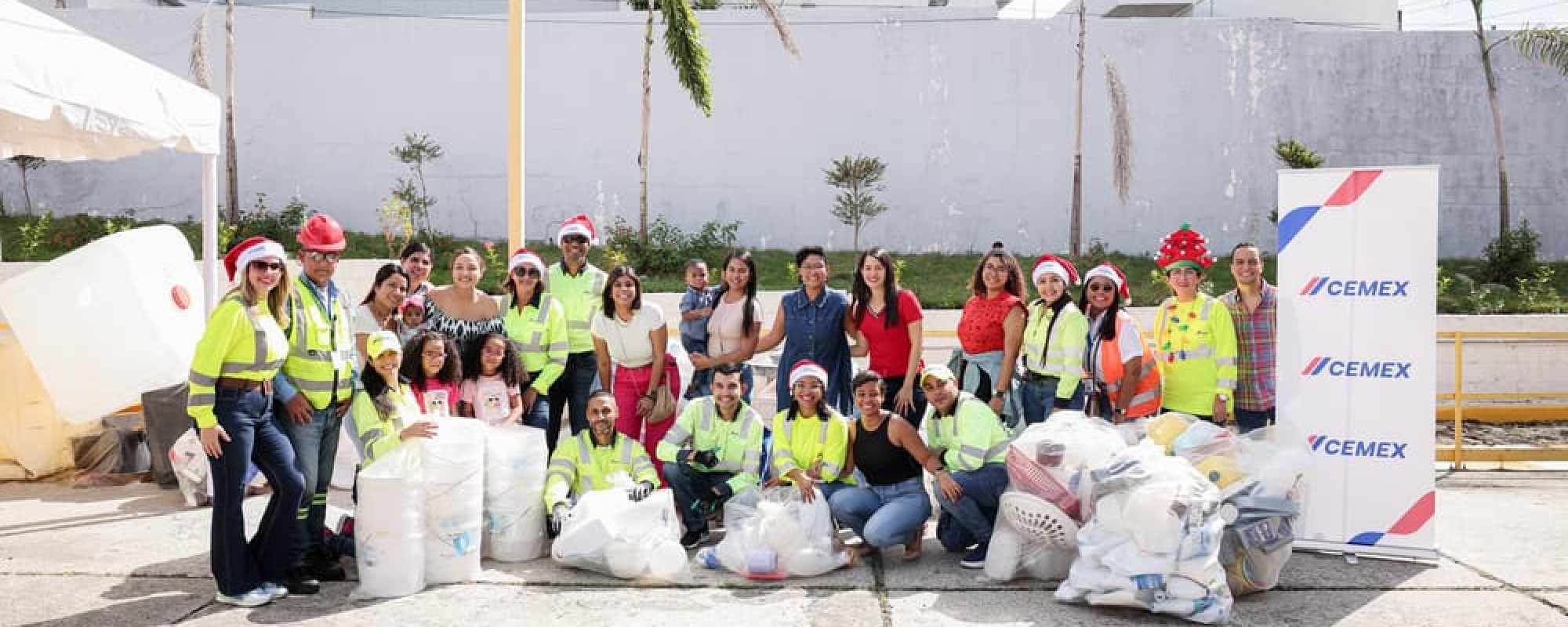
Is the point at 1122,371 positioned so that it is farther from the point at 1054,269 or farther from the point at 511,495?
the point at 511,495

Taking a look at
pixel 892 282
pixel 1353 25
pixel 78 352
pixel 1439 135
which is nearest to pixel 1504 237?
pixel 1439 135

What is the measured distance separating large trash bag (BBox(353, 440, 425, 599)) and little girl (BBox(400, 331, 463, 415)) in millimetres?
644

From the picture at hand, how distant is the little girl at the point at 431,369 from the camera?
5605mm

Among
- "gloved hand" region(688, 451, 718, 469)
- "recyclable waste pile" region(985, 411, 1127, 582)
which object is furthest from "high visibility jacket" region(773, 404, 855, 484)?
"recyclable waste pile" region(985, 411, 1127, 582)

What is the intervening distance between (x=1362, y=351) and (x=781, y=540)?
3165 mm

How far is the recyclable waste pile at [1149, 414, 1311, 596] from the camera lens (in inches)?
197

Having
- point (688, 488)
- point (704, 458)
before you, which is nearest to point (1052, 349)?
point (704, 458)

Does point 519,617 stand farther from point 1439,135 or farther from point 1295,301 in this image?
point 1439,135

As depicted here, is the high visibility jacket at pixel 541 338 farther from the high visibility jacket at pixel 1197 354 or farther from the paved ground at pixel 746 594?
the high visibility jacket at pixel 1197 354

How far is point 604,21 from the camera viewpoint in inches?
852

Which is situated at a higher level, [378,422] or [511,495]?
[378,422]

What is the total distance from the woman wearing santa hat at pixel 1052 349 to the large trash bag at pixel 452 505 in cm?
303

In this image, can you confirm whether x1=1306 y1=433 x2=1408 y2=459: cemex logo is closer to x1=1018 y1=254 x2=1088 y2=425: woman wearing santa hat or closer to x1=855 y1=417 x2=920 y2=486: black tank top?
A: x1=1018 y1=254 x2=1088 y2=425: woman wearing santa hat

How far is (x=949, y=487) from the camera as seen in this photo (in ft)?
18.1
